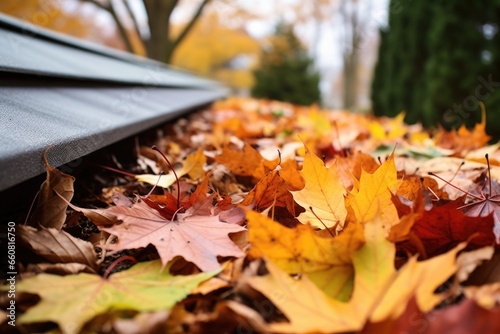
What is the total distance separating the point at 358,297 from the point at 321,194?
0.26 meters

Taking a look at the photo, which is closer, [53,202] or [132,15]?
[53,202]

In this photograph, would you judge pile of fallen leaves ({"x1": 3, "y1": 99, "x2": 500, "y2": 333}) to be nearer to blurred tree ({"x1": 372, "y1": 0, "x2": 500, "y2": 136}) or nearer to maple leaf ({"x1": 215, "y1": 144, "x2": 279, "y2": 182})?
maple leaf ({"x1": 215, "y1": 144, "x2": 279, "y2": 182})

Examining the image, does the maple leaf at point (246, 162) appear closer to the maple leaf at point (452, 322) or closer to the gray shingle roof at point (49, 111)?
the gray shingle roof at point (49, 111)

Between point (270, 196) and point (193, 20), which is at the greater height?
point (193, 20)

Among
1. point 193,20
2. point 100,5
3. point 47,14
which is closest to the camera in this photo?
point 47,14

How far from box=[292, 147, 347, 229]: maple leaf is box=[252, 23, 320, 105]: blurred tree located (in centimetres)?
1046

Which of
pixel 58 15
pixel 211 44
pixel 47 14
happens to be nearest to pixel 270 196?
pixel 47 14

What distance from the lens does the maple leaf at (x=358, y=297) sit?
432 millimetres

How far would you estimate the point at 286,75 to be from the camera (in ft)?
36.5

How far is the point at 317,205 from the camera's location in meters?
0.70

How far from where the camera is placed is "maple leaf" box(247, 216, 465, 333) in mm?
432

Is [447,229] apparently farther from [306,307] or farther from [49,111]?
[49,111]

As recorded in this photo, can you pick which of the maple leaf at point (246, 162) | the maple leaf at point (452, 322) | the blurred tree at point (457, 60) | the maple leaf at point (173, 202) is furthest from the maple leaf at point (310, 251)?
the blurred tree at point (457, 60)

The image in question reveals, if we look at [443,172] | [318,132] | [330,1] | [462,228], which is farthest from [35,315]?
[330,1]
